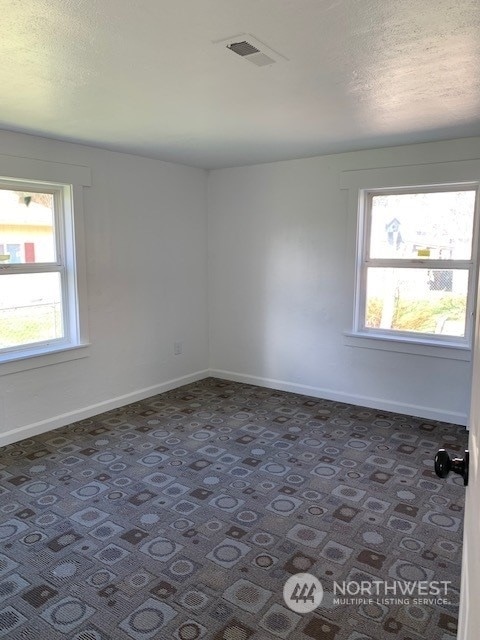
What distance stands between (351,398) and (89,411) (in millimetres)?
2436

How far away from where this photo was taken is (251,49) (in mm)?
2010

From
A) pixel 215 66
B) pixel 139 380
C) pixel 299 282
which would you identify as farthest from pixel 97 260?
pixel 215 66

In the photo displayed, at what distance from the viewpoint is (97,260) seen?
417 centimetres

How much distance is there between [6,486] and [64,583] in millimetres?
1101

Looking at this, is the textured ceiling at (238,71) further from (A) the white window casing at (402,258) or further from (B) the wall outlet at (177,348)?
(B) the wall outlet at (177,348)

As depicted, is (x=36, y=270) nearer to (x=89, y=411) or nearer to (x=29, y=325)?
(x=29, y=325)

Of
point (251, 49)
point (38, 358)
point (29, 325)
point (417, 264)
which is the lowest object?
point (38, 358)

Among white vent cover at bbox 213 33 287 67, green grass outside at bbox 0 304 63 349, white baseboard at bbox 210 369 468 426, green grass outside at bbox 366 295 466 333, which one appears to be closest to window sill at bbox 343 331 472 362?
green grass outside at bbox 366 295 466 333

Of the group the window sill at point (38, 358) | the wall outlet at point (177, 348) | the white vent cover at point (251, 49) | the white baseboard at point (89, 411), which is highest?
the white vent cover at point (251, 49)

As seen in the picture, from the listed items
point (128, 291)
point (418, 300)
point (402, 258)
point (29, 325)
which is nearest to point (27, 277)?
point (29, 325)

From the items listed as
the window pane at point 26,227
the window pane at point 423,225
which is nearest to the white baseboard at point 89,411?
the window pane at point 26,227

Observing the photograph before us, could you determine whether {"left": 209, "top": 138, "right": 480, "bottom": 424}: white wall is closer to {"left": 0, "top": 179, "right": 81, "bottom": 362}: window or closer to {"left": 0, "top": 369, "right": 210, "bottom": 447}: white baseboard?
{"left": 0, "top": 369, "right": 210, "bottom": 447}: white baseboard

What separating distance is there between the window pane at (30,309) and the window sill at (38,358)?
5.7 inches

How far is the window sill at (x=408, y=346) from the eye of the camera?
3.91m
